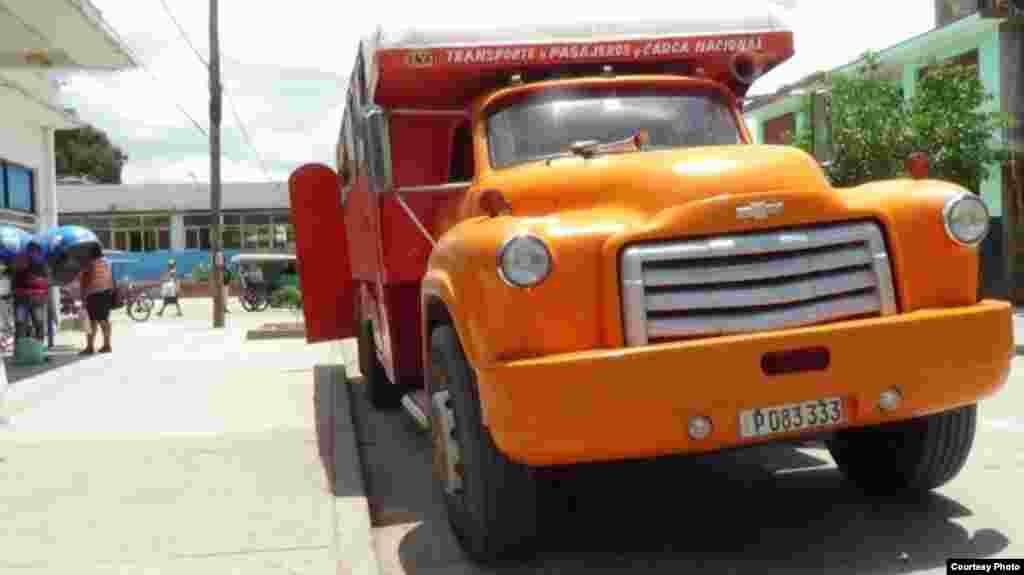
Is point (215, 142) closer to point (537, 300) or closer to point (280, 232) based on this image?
point (537, 300)

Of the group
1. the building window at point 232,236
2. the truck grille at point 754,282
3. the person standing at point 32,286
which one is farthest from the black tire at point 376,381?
the building window at point 232,236

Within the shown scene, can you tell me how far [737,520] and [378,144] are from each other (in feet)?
8.33

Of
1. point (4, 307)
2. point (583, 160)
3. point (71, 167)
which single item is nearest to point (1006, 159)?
point (4, 307)

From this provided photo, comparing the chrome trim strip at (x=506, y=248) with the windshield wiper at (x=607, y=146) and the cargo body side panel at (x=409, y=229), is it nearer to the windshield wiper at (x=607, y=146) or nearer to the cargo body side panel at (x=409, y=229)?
the windshield wiper at (x=607, y=146)

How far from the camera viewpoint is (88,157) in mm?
79125

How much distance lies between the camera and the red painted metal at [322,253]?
9711 mm

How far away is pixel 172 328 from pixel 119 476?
17047 millimetres

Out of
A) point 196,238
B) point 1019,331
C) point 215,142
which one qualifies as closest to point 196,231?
point 196,238

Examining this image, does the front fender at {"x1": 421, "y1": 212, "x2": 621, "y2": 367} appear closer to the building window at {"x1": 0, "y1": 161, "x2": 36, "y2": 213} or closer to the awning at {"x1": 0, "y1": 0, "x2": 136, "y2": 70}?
the awning at {"x1": 0, "y1": 0, "x2": 136, "y2": 70}

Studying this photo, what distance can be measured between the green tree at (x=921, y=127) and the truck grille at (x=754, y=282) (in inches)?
730

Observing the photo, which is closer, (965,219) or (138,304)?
(965,219)

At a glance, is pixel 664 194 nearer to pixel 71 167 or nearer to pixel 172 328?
pixel 172 328

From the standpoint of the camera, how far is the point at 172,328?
23031 millimetres

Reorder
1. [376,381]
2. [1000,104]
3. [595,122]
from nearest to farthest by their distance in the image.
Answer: [595,122]
[376,381]
[1000,104]
